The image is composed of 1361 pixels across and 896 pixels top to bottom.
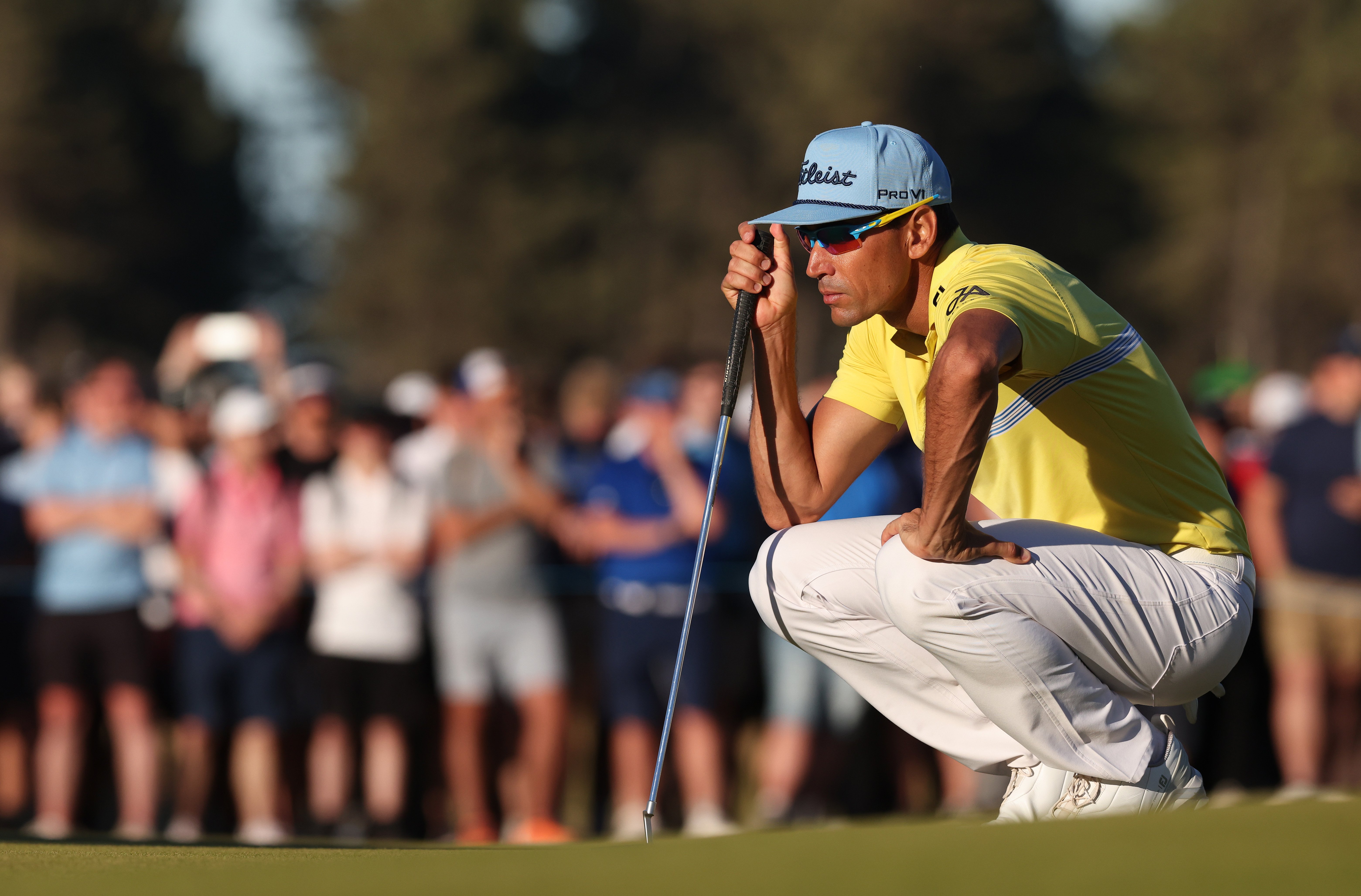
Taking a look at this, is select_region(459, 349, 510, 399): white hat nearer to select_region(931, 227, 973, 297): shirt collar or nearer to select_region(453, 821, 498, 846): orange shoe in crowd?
select_region(453, 821, 498, 846): orange shoe in crowd

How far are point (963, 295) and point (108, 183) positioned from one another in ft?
121

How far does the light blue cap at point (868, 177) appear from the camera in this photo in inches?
174

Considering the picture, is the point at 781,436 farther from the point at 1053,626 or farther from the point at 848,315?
the point at 1053,626

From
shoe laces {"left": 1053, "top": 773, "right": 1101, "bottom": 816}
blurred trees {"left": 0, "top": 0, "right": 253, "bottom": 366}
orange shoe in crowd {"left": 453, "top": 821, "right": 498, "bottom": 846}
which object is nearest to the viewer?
shoe laces {"left": 1053, "top": 773, "right": 1101, "bottom": 816}

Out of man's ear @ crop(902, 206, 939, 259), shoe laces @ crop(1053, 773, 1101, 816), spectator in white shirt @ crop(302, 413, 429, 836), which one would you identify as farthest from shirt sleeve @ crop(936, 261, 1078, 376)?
spectator in white shirt @ crop(302, 413, 429, 836)

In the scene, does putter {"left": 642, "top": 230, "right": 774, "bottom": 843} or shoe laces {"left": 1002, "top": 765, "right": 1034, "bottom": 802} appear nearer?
shoe laces {"left": 1002, "top": 765, "right": 1034, "bottom": 802}

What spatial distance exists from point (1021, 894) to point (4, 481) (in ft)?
24.0

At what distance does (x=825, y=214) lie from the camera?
4.45 m

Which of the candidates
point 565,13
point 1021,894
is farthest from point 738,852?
point 565,13

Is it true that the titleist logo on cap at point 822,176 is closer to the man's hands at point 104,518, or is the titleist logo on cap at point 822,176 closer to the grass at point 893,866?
the grass at point 893,866

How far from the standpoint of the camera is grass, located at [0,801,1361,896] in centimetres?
302

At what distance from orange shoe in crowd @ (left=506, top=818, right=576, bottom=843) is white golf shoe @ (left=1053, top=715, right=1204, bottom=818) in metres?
3.89

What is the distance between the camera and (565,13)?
42312 mm

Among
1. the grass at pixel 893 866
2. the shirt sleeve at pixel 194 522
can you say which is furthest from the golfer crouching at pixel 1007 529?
the shirt sleeve at pixel 194 522
